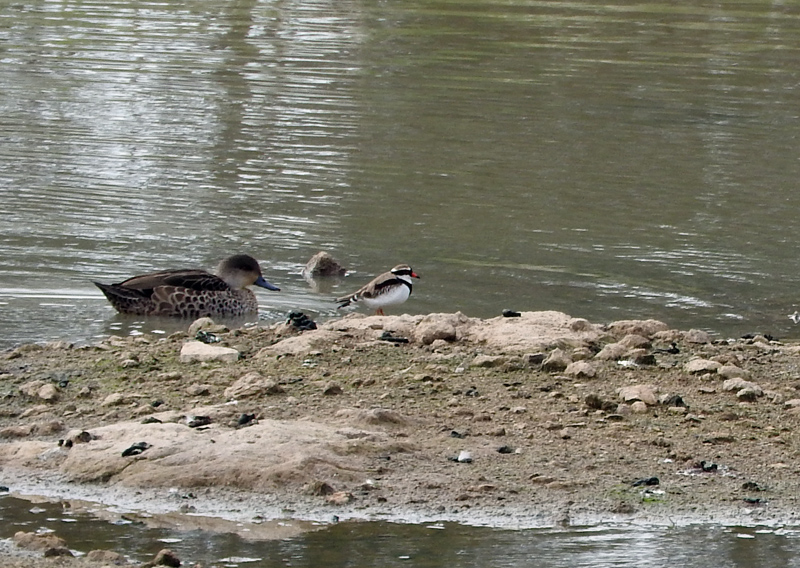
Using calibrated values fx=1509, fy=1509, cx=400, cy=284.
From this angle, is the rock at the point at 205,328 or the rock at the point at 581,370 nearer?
the rock at the point at 581,370

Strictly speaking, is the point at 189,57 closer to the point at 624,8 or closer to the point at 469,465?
the point at 624,8

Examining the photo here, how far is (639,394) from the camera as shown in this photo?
8086 millimetres

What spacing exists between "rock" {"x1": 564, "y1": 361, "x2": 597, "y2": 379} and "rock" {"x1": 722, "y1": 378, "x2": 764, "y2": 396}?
0.74m

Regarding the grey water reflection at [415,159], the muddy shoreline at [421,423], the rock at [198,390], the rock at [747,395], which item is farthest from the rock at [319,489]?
the grey water reflection at [415,159]

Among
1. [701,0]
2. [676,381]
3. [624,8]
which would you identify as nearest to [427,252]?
[676,381]

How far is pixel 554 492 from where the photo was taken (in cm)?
675

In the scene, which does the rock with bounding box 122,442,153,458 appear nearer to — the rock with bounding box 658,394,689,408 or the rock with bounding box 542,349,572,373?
the rock with bounding box 542,349,572,373

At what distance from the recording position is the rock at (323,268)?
41.6ft

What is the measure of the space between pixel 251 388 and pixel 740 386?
269 cm

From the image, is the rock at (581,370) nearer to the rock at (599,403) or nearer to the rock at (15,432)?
the rock at (599,403)

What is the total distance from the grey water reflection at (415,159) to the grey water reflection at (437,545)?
4.47 metres

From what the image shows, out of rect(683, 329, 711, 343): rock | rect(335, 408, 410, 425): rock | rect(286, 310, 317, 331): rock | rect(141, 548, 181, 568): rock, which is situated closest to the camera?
rect(141, 548, 181, 568): rock

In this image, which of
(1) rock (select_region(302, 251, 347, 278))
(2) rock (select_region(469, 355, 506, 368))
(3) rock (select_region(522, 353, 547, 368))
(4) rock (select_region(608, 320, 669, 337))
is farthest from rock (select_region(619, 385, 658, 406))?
(1) rock (select_region(302, 251, 347, 278))

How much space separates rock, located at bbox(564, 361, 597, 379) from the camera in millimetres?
8539
